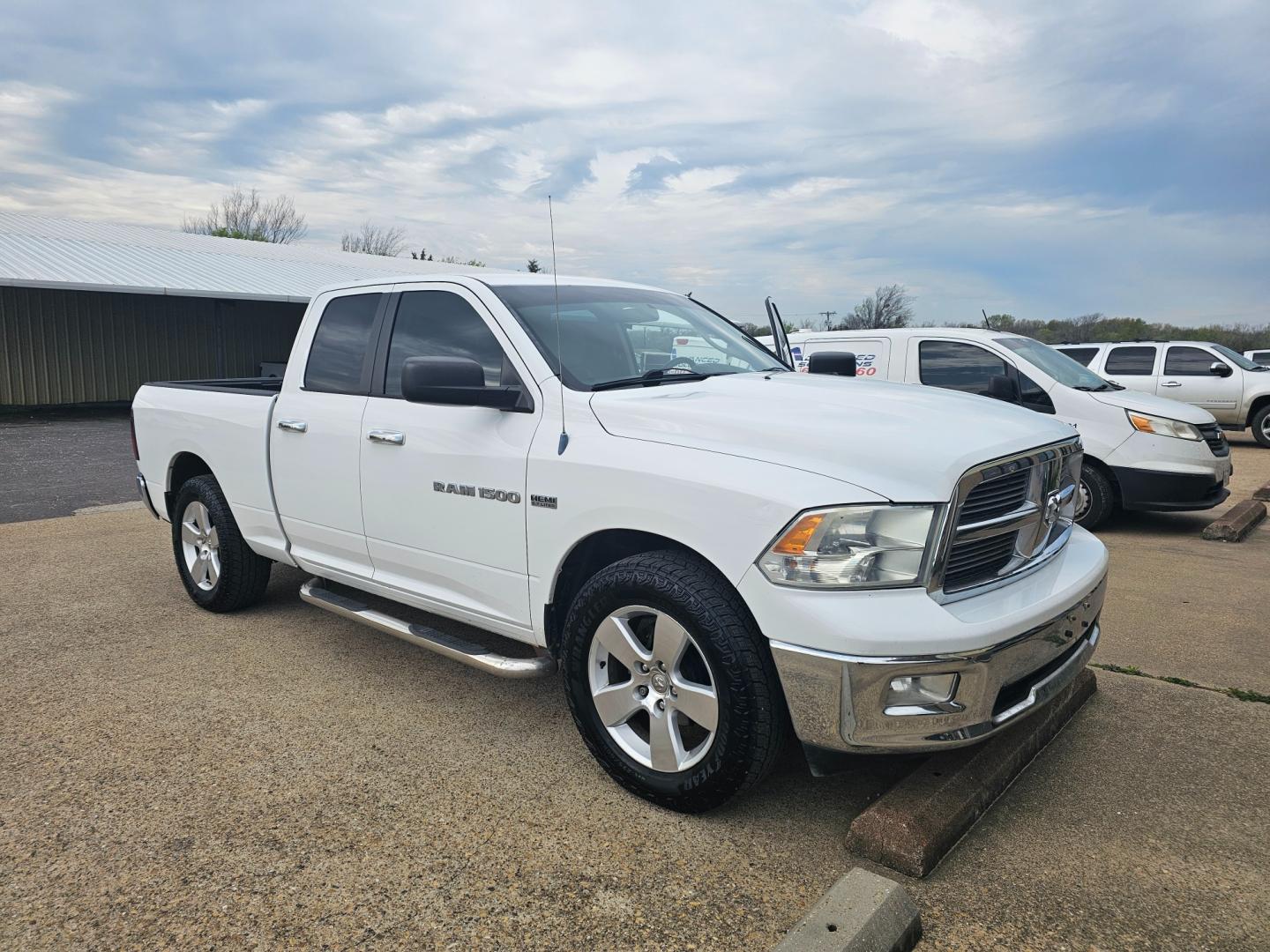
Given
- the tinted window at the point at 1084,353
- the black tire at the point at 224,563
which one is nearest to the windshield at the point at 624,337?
the black tire at the point at 224,563

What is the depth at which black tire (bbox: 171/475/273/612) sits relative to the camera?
507cm

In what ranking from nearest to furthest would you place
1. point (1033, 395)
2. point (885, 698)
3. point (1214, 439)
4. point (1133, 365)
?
point (885, 698) < point (1214, 439) < point (1033, 395) < point (1133, 365)

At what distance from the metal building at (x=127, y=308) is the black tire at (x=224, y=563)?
15.8 metres

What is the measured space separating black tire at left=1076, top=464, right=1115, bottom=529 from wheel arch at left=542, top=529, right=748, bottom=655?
5827 millimetres

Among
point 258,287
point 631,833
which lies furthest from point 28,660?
point 258,287

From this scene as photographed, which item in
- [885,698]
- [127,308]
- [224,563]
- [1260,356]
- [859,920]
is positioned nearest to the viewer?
[859,920]

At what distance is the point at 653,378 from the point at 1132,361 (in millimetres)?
14528

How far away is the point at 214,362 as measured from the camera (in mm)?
25031

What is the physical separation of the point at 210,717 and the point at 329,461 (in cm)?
122

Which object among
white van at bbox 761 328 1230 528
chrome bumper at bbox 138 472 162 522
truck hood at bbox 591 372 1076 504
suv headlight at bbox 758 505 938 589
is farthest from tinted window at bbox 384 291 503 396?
white van at bbox 761 328 1230 528

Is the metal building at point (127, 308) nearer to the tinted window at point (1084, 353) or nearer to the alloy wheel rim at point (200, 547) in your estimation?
the tinted window at point (1084, 353)

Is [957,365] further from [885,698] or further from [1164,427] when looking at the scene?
[885,698]

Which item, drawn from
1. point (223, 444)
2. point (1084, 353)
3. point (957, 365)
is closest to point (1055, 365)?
point (957, 365)

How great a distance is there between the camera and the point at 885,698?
255 cm
